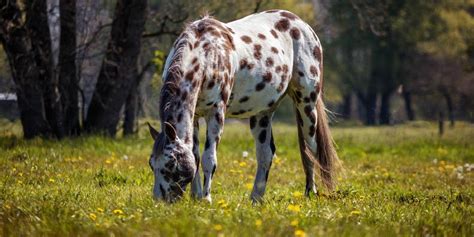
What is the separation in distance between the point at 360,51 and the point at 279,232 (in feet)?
184

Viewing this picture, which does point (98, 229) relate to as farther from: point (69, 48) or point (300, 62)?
point (69, 48)

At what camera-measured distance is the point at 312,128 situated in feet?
32.8

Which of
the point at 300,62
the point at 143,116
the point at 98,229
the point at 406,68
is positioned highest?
the point at 300,62

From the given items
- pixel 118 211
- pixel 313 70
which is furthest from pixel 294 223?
pixel 313 70

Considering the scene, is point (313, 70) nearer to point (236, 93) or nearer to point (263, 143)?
point (263, 143)

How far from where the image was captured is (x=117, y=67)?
16.5 metres

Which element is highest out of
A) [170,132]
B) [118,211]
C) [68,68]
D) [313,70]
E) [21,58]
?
[313,70]

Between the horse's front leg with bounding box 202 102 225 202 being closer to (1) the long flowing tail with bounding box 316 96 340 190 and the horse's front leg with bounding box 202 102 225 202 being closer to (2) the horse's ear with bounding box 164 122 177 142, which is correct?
(2) the horse's ear with bounding box 164 122 177 142

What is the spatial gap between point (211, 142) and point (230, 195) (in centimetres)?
142

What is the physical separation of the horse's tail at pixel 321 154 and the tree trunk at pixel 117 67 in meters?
7.07

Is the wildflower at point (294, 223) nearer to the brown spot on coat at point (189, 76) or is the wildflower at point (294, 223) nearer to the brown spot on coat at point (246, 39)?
the brown spot on coat at point (189, 76)

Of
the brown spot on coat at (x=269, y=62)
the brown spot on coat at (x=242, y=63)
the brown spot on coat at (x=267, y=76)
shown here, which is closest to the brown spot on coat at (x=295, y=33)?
the brown spot on coat at (x=269, y=62)

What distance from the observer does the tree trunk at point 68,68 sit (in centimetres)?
1584

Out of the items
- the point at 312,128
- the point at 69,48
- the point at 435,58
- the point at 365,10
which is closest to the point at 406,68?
the point at 435,58
